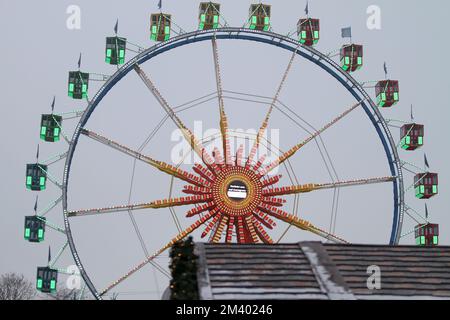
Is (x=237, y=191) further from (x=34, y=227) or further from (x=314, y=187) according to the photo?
(x=34, y=227)

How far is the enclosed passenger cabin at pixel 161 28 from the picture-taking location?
36562mm

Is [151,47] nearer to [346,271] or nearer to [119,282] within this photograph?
[119,282]

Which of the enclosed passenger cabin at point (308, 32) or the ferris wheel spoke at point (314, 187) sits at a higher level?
the enclosed passenger cabin at point (308, 32)

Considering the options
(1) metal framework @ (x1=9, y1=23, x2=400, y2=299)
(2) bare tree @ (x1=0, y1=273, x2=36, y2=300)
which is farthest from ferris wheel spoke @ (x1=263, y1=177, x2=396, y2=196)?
(2) bare tree @ (x1=0, y1=273, x2=36, y2=300)

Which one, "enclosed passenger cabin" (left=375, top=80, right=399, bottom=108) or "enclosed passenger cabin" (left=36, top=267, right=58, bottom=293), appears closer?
"enclosed passenger cabin" (left=36, top=267, right=58, bottom=293)

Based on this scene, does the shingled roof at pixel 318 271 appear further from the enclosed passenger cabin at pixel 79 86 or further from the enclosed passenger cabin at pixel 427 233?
the enclosed passenger cabin at pixel 79 86

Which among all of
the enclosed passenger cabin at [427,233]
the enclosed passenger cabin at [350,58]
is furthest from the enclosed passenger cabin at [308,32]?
the enclosed passenger cabin at [427,233]

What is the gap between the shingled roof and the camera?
19.3 m

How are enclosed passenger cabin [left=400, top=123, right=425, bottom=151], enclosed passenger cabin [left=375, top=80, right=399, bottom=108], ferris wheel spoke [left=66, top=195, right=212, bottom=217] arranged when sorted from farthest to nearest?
enclosed passenger cabin [left=400, top=123, right=425, bottom=151]
enclosed passenger cabin [left=375, top=80, right=399, bottom=108]
ferris wheel spoke [left=66, top=195, right=212, bottom=217]

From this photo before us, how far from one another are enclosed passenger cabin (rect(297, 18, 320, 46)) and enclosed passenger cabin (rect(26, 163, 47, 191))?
34.1 ft

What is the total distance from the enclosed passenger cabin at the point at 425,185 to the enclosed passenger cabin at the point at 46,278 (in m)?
13.8

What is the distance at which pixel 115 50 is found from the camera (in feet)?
120

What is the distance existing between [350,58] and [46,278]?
44.2 feet

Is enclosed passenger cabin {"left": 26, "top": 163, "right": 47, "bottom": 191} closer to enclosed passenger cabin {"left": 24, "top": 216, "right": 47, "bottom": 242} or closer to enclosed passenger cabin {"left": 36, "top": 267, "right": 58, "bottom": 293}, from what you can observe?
enclosed passenger cabin {"left": 24, "top": 216, "right": 47, "bottom": 242}
